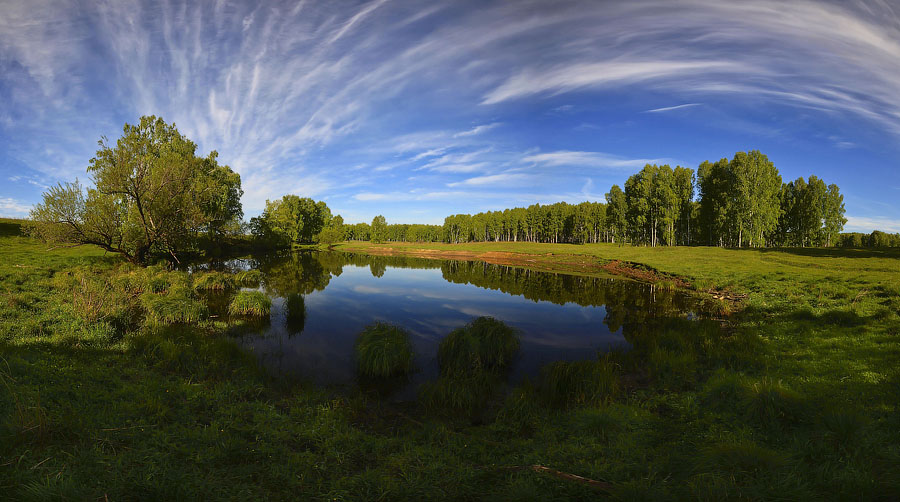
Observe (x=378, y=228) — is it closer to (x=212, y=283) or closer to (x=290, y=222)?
(x=290, y=222)

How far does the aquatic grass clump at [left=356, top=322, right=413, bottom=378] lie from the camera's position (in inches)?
455

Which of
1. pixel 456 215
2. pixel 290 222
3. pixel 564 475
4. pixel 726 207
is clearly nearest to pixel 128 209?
pixel 564 475

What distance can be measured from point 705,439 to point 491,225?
452 feet

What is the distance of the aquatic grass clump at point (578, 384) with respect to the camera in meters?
9.38

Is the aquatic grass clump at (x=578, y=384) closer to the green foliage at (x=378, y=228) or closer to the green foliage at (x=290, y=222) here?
the green foliage at (x=290, y=222)

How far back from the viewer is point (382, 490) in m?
5.20

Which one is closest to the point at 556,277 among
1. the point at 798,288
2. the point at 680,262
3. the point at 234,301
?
the point at 680,262

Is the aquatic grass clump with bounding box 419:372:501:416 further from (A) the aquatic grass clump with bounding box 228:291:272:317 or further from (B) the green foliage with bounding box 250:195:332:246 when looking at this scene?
(B) the green foliage with bounding box 250:195:332:246

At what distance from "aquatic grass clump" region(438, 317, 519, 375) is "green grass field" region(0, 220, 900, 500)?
2.52 metres

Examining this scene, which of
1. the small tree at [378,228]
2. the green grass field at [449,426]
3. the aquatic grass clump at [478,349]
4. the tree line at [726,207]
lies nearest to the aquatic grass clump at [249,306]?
the green grass field at [449,426]

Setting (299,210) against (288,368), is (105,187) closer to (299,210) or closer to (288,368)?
(288,368)

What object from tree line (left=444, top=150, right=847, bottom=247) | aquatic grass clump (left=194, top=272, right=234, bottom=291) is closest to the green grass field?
aquatic grass clump (left=194, top=272, right=234, bottom=291)

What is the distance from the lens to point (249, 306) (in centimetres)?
1872

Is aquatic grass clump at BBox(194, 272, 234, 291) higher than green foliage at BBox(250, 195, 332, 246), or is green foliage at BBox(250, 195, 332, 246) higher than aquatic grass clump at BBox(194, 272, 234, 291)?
green foliage at BBox(250, 195, 332, 246)
